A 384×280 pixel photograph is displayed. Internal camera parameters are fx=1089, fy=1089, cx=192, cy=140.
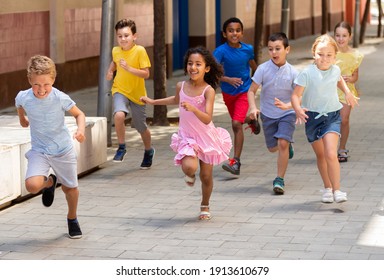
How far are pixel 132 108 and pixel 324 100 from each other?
288 centimetres

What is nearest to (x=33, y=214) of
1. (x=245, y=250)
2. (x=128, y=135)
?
(x=245, y=250)

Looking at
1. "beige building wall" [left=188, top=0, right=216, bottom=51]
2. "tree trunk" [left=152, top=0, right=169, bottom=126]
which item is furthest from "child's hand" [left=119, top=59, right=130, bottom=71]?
"beige building wall" [left=188, top=0, right=216, bottom=51]

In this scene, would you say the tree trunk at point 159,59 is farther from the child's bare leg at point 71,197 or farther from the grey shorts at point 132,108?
the child's bare leg at point 71,197

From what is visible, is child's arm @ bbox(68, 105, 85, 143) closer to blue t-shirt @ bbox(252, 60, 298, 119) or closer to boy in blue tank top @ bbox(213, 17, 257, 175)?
blue t-shirt @ bbox(252, 60, 298, 119)

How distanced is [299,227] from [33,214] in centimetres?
236

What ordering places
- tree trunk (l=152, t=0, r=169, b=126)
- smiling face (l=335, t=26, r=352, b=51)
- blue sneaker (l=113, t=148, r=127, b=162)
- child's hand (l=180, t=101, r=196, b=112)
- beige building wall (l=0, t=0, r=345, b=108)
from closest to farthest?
child's hand (l=180, t=101, r=196, b=112) < smiling face (l=335, t=26, r=352, b=51) < blue sneaker (l=113, t=148, r=127, b=162) < tree trunk (l=152, t=0, r=169, b=126) < beige building wall (l=0, t=0, r=345, b=108)

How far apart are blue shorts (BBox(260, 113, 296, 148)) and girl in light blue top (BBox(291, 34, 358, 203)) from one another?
2.11ft

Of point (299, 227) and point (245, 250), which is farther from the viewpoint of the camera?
point (299, 227)

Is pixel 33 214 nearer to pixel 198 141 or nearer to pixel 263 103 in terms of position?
pixel 198 141

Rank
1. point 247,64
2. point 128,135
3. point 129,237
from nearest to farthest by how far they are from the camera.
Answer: point 129,237 < point 247,64 < point 128,135

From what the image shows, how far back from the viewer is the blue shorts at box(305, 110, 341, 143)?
9797 millimetres

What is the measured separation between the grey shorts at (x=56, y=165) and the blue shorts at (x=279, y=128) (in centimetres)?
274

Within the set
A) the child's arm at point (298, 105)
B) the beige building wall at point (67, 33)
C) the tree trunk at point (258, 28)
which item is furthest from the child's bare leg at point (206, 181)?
the tree trunk at point (258, 28)

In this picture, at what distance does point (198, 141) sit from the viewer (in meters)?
9.27
